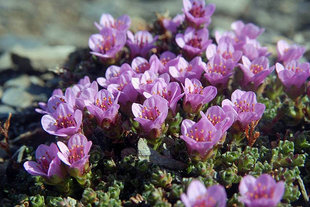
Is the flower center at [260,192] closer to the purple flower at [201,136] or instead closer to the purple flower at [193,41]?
the purple flower at [201,136]

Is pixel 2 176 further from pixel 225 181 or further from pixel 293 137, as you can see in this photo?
pixel 293 137

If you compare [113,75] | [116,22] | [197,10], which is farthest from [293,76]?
[116,22]

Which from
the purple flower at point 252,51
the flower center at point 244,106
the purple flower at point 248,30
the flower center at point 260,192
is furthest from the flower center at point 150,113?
the purple flower at point 248,30

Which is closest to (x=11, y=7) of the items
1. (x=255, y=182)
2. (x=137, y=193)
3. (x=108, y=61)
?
(x=108, y=61)

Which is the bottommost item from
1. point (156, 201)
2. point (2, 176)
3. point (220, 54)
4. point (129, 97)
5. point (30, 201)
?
point (2, 176)

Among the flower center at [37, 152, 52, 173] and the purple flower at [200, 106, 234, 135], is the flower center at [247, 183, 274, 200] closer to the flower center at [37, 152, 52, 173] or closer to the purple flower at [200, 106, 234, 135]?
the purple flower at [200, 106, 234, 135]

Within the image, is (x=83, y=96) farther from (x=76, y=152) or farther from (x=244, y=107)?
(x=244, y=107)
